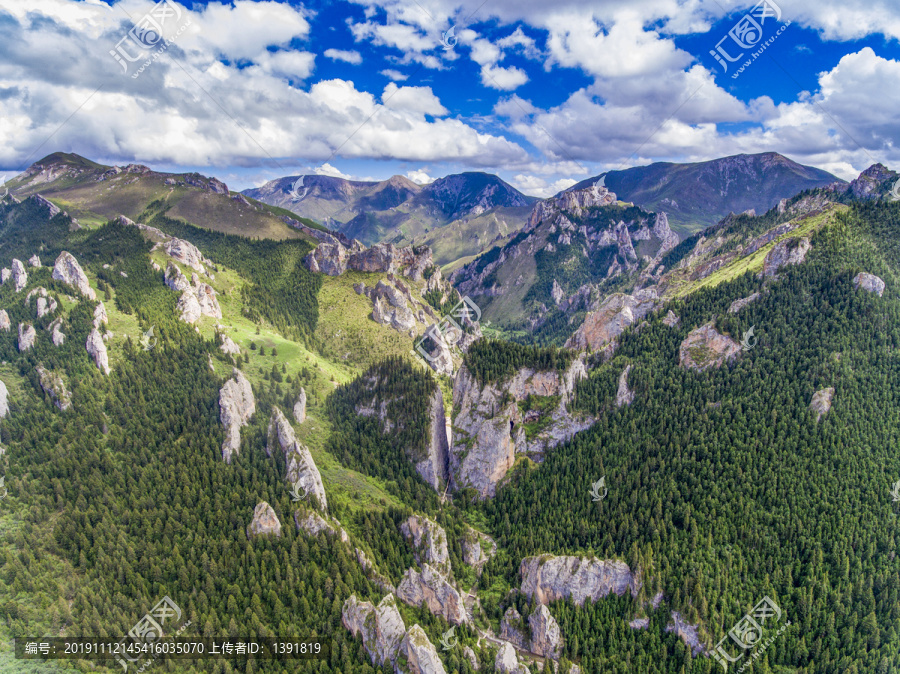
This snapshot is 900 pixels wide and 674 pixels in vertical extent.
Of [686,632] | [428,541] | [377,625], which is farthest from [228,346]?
[686,632]

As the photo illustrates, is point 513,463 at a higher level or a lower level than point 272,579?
higher

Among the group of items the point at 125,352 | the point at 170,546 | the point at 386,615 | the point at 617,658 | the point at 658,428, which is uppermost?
the point at 125,352

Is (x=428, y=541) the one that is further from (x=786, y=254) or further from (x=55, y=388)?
(x=786, y=254)

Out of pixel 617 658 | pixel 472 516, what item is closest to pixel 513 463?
pixel 472 516

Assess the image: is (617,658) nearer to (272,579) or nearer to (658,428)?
(658,428)

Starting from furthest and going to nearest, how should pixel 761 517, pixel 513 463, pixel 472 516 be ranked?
1. pixel 513 463
2. pixel 472 516
3. pixel 761 517

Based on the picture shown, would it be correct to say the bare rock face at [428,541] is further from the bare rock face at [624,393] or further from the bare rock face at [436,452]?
the bare rock face at [624,393]

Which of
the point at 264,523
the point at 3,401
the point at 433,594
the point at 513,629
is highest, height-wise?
the point at 3,401
